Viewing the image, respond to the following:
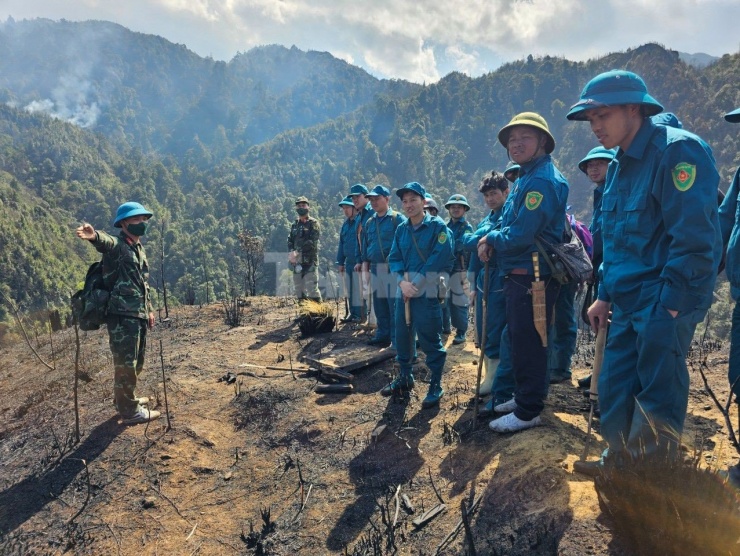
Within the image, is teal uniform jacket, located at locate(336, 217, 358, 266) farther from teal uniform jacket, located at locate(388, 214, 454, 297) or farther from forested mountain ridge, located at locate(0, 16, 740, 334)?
forested mountain ridge, located at locate(0, 16, 740, 334)

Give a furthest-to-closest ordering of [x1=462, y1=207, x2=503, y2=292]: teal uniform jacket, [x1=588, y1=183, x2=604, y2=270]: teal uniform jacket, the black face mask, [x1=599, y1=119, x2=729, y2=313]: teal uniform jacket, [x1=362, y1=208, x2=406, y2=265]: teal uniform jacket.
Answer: [x1=362, y1=208, x2=406, y2=265]: teal uniform jacket
[x1=462, y1=207, x2=503, y2=292]: teal uniform jacket
the black face mask
[x1=588, y1=183, x2=604, y2=270]: teal uniform jacket
[x1=599, y1=119, x2=729, y2=313]: teal uniform jacket

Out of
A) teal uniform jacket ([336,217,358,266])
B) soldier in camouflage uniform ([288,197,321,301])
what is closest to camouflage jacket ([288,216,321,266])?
soldier in camouflage uniform ([288,197,321,301])

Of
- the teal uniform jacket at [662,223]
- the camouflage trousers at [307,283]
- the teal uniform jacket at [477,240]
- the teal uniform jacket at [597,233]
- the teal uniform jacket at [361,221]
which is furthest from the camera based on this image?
the camouflage trousers at [307,283]

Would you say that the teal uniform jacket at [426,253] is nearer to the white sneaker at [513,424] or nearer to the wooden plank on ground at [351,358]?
the white sneaker at [513,424]

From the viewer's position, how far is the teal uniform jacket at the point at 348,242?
7.36 m

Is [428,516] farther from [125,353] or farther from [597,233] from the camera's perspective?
[125,353]

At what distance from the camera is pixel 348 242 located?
7.50 m

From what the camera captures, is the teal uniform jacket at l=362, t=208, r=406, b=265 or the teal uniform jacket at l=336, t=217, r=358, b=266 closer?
the teal uniform jacket at l=362, t=208, r=406, b=265

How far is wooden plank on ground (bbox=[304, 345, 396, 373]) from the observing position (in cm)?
539

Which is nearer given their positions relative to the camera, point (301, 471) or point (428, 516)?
point (428, 516)

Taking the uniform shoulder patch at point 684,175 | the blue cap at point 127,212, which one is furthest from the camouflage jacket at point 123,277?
the uniform shoulder patch at point 684,175

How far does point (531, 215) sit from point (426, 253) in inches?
52.2

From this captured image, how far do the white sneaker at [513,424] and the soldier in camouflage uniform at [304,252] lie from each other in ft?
18.9

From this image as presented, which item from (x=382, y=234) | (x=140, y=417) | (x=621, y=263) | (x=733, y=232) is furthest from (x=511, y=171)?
(x=140, y=417)
